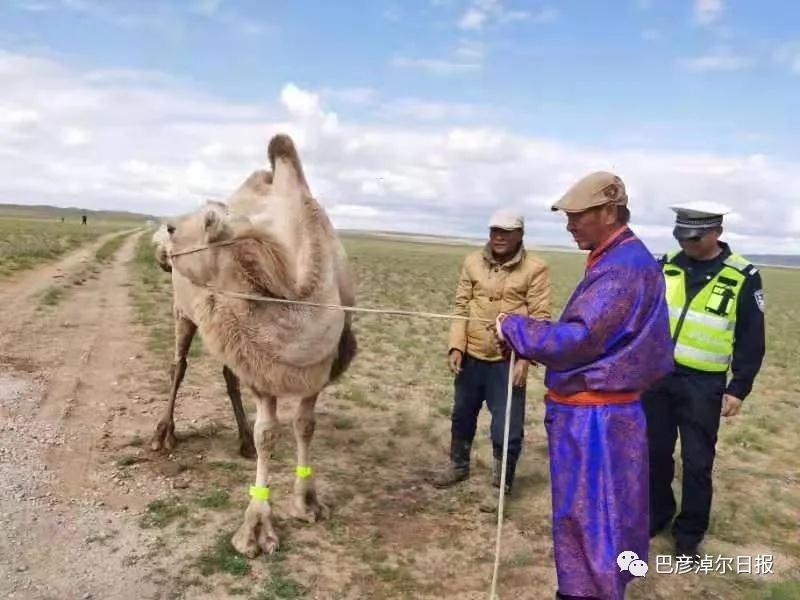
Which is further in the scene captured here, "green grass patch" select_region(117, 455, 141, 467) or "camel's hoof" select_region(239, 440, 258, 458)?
"camel's hoof" select_region(239, 440, 258, 458)

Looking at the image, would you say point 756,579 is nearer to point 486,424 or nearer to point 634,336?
point 634,336

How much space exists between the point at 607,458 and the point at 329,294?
2341 millimetres

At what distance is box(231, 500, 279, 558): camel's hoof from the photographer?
15.6ft

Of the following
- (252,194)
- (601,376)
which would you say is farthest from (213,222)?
(601,376)

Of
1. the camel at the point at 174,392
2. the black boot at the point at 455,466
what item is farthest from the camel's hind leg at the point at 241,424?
the black boot at the point at 455,466

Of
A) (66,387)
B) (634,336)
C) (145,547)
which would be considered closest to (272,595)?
(145,547)

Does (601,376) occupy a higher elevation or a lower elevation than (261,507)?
higher

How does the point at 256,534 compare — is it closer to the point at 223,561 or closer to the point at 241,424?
the point at 223,561

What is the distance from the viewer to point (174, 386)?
6949 millimetres

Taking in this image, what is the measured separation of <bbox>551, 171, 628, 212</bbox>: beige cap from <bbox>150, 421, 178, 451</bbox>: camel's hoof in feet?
15.6

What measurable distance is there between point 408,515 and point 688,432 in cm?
217

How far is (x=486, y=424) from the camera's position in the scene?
27.3ft

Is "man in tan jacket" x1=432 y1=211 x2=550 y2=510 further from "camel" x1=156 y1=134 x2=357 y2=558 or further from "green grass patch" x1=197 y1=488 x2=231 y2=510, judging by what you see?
"green grass patch" x1=197 y1=488 x2=231 y2=510

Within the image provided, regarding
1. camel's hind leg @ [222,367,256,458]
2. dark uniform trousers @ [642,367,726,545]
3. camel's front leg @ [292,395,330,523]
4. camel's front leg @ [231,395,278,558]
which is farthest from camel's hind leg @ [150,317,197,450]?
dark uniform trousers @ [642,367,726,545]
